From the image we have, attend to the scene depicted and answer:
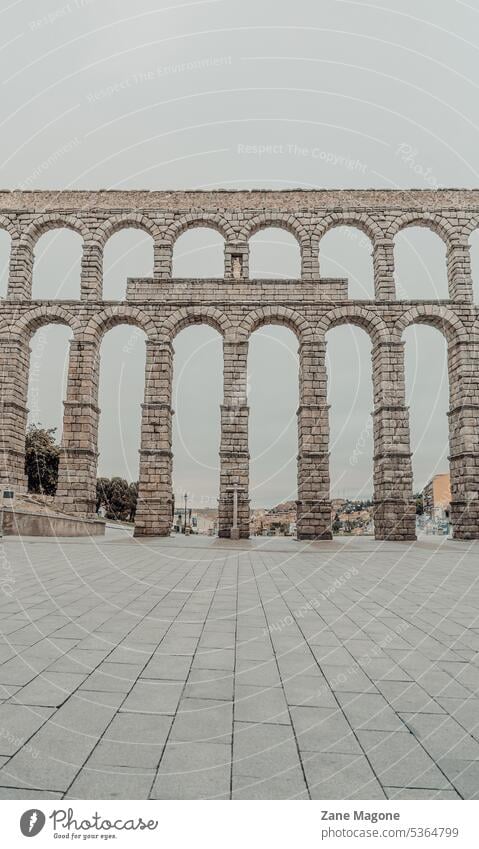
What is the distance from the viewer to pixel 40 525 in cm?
1916

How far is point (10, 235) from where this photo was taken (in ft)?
86.8

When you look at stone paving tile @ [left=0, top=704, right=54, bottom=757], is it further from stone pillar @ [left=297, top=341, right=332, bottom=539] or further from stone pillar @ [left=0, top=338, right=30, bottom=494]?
stone pillar @ [left=0, top=338, right=30, bottom=494]

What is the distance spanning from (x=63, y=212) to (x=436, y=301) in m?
19.5

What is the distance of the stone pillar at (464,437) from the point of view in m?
22.8

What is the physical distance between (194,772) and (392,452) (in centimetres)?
2190

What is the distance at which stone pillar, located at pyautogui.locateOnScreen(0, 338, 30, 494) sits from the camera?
2345 cm

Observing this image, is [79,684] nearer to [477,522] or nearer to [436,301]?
[477,522]

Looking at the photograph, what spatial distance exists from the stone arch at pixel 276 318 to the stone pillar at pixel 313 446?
598 mm

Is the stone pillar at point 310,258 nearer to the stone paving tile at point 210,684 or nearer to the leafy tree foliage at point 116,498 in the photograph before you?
the stone paving tile at point 210,684

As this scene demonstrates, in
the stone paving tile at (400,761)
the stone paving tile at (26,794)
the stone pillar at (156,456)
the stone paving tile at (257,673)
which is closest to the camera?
the stone paving tile at (26,794)

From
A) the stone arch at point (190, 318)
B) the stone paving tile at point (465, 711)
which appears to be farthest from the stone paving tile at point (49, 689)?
the stone arch at point (190, 318)

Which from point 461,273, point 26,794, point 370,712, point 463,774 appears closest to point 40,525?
point 370,712

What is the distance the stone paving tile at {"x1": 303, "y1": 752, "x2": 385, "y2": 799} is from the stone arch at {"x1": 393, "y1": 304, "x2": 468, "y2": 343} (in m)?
23.4

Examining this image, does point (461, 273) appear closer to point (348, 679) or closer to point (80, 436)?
point (80, 436)
